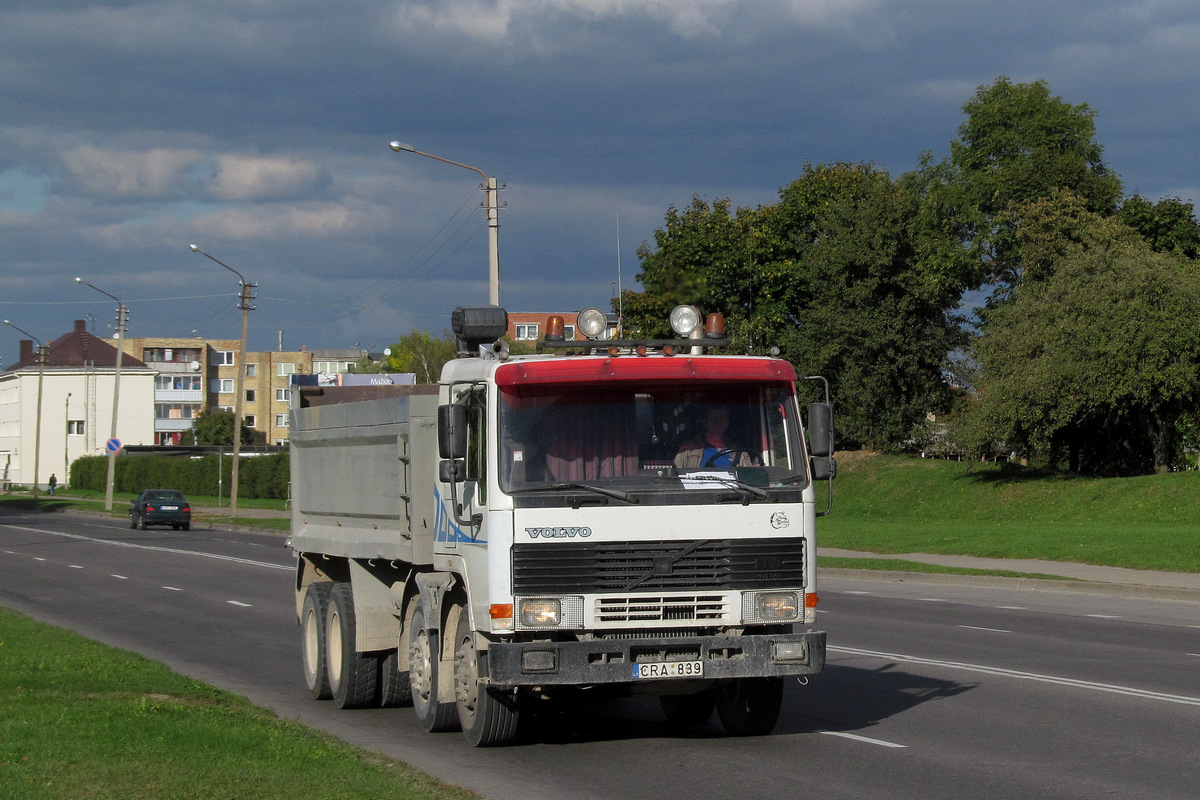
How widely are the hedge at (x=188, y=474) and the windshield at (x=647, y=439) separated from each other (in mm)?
54853

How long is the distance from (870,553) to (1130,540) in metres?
5.64

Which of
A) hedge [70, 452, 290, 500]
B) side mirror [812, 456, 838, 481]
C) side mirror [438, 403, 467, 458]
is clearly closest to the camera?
side mirror [438, 403, 467, 458]

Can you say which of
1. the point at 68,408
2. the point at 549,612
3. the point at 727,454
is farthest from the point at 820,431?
the point at 68,408

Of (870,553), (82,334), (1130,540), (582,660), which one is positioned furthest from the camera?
(82,334)

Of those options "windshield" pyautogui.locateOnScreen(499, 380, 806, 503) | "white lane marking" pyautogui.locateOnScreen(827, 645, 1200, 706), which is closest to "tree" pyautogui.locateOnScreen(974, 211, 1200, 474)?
"white lane marking" pyautogui.locateOnScreen(827, 645, 1200, 706)

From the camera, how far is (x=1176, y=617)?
61.9 feet

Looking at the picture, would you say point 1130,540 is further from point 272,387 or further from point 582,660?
point 272,387

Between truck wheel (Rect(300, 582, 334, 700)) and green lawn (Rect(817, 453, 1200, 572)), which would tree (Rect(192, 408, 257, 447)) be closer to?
green lawn (Rect(817, 453, 1200, 572))

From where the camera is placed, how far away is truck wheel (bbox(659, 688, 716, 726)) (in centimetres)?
1057

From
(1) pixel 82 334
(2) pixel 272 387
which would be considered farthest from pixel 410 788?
(2) pixel 272 387

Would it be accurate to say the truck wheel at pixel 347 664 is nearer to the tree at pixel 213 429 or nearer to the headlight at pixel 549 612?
the headlight at pixel 549 612

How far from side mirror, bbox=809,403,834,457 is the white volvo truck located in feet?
0.06

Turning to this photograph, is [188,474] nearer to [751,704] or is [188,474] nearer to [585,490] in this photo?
[751,704]

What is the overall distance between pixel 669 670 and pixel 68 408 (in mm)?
119494
